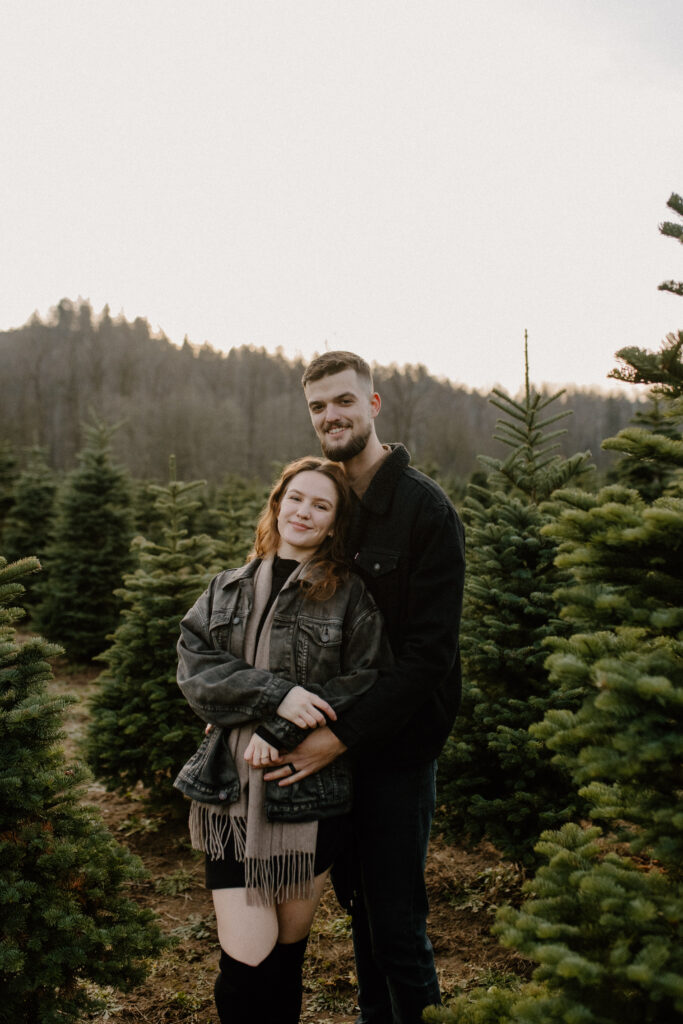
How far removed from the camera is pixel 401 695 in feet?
7.59

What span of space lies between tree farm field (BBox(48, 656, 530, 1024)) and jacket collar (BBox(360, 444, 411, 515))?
1484 millimetres

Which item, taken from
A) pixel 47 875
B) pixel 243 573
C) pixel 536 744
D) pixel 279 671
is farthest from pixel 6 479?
pixel 536 744

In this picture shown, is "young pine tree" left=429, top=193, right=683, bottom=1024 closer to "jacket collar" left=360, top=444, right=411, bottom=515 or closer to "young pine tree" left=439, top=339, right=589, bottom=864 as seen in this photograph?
"jacket collar" left=360, top=444, right=411, bottom=515

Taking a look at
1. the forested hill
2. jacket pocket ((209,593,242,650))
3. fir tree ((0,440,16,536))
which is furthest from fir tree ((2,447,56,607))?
the forested hill

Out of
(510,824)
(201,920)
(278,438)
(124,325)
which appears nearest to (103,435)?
(201,920)

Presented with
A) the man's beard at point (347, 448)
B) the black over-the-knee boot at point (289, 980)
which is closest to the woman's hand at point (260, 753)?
the black over-the-knee boot at point (289, 980)

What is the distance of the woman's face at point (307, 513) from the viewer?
2.56m

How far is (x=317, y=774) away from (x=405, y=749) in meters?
0.38

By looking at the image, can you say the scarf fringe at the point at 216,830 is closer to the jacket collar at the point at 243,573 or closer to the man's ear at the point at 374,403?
the jacket collar at the point at 243,573

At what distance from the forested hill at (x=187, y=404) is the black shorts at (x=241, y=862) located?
3530cm

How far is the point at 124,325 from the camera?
62.5 m

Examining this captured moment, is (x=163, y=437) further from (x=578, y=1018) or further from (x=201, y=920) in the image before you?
(x=578, y=1018)

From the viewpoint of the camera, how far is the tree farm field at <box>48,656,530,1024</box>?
330 centimetres

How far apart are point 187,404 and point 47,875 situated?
149 ft
